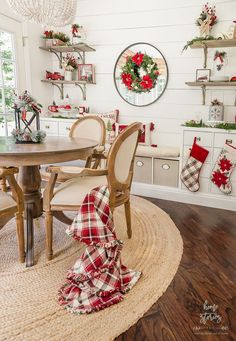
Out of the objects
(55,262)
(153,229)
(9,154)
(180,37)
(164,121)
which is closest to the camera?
(9,154)

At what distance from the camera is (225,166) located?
2.85 metres

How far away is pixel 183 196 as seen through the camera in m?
3.20

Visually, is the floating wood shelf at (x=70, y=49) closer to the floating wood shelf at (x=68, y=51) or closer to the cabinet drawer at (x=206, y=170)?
the floating wood shelf at (x=68, y=51)

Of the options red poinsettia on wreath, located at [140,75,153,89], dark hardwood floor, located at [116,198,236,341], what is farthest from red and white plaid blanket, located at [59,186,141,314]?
red poinsettia on wreath, located at [140,75,153,89]

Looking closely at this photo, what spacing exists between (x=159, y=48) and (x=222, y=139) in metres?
1.54

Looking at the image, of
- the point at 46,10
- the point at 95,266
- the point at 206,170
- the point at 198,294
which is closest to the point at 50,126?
Result: the point at 46,10

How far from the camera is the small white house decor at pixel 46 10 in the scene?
2.16 metres

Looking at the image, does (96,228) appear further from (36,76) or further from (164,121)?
(36,76)

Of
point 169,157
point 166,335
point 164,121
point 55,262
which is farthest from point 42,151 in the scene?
point 164,121

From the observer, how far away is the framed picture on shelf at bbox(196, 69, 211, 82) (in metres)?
3.27

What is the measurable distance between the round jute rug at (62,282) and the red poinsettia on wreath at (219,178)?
0.83 metres

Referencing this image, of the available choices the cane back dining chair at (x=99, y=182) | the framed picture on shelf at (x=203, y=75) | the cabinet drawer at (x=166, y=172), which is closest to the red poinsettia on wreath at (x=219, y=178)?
the cabinet drawer at (x=166, y=172)

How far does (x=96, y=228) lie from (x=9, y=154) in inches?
27.0

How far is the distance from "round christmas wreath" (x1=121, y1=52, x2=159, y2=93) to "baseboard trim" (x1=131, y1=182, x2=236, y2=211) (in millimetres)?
1322
